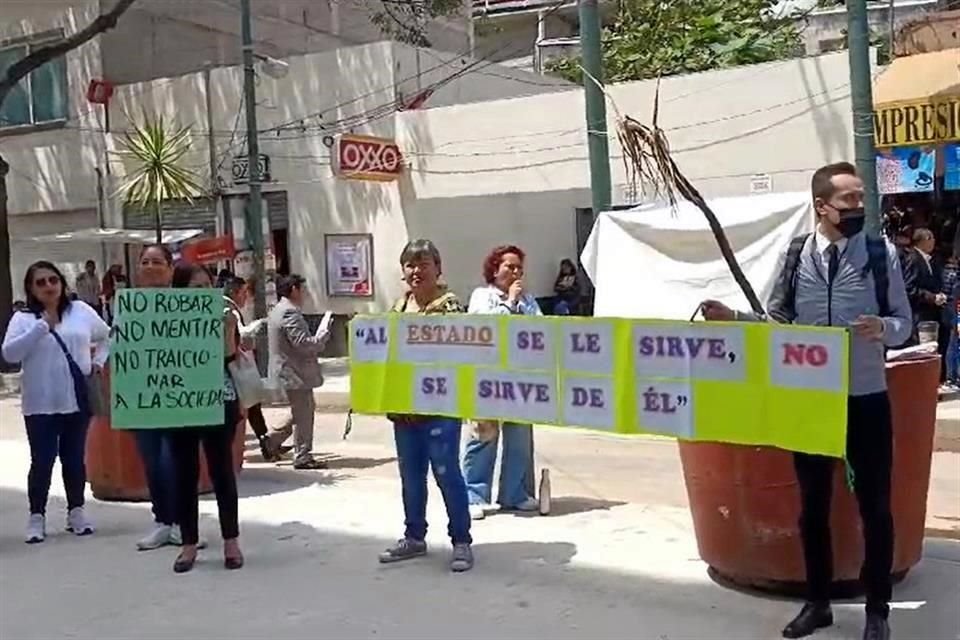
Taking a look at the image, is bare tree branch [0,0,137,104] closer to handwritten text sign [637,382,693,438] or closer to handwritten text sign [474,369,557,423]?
handwritten text sign [474,369,557,423]

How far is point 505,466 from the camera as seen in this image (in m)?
7.56

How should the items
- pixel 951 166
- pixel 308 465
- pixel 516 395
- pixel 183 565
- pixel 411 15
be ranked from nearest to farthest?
pixel 516 395
pixel 183 565
pixel 308 465
pixel 951 166
pixel 411 15

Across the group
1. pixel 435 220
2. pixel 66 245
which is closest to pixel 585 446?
pixel 435 220

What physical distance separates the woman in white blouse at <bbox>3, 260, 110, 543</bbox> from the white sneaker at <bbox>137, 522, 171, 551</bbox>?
2.33ft

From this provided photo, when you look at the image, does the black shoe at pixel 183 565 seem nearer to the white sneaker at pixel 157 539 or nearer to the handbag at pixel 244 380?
the white sneaker at pixel 157 539

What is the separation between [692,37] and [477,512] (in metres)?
Answer: 21.4

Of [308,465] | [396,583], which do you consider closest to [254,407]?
[308,465]

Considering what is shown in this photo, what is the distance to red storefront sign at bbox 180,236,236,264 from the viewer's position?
62.1 feet

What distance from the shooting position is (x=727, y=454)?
5270mm

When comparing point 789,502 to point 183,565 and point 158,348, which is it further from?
point 158,348

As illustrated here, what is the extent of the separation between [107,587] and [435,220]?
14.3m

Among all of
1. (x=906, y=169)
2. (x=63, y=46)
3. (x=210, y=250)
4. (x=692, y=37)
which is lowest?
(x=210, y=250)

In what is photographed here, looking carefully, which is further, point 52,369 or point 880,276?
point 52,369

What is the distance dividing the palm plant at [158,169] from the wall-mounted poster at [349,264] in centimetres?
292
